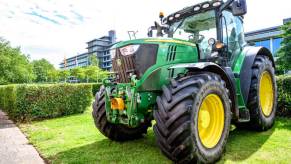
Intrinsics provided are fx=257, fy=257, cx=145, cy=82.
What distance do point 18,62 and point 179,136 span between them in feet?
142

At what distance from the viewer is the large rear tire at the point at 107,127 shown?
4672 mm

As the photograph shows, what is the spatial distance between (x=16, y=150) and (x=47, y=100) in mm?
4291

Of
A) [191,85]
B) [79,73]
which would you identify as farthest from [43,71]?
[191,85]

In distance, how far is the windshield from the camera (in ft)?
15.9

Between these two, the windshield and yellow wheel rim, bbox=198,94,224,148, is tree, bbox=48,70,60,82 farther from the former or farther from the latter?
yellow wheel rim, bbox=198,94,224,148

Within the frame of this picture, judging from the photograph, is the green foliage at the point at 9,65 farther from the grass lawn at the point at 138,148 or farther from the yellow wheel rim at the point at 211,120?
the yellow wheel rim at the point at 211,120

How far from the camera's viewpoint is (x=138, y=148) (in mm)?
4594

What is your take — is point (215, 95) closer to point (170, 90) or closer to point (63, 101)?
point (170, 90)

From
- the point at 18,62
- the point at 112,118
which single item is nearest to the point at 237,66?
the point at 112,118

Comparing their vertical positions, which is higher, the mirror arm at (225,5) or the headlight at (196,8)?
the headlight at (196,8)

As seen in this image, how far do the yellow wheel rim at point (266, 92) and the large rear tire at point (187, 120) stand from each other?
7.93ft

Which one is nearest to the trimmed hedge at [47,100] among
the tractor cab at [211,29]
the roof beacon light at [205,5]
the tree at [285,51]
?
the tractor cab at [211,29]

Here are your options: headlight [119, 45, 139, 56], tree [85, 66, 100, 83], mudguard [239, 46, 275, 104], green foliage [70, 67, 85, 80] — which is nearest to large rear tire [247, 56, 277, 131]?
mudguard [239, 46, 275, 104]

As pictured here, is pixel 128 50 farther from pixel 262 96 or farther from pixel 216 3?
pixel 262 96
